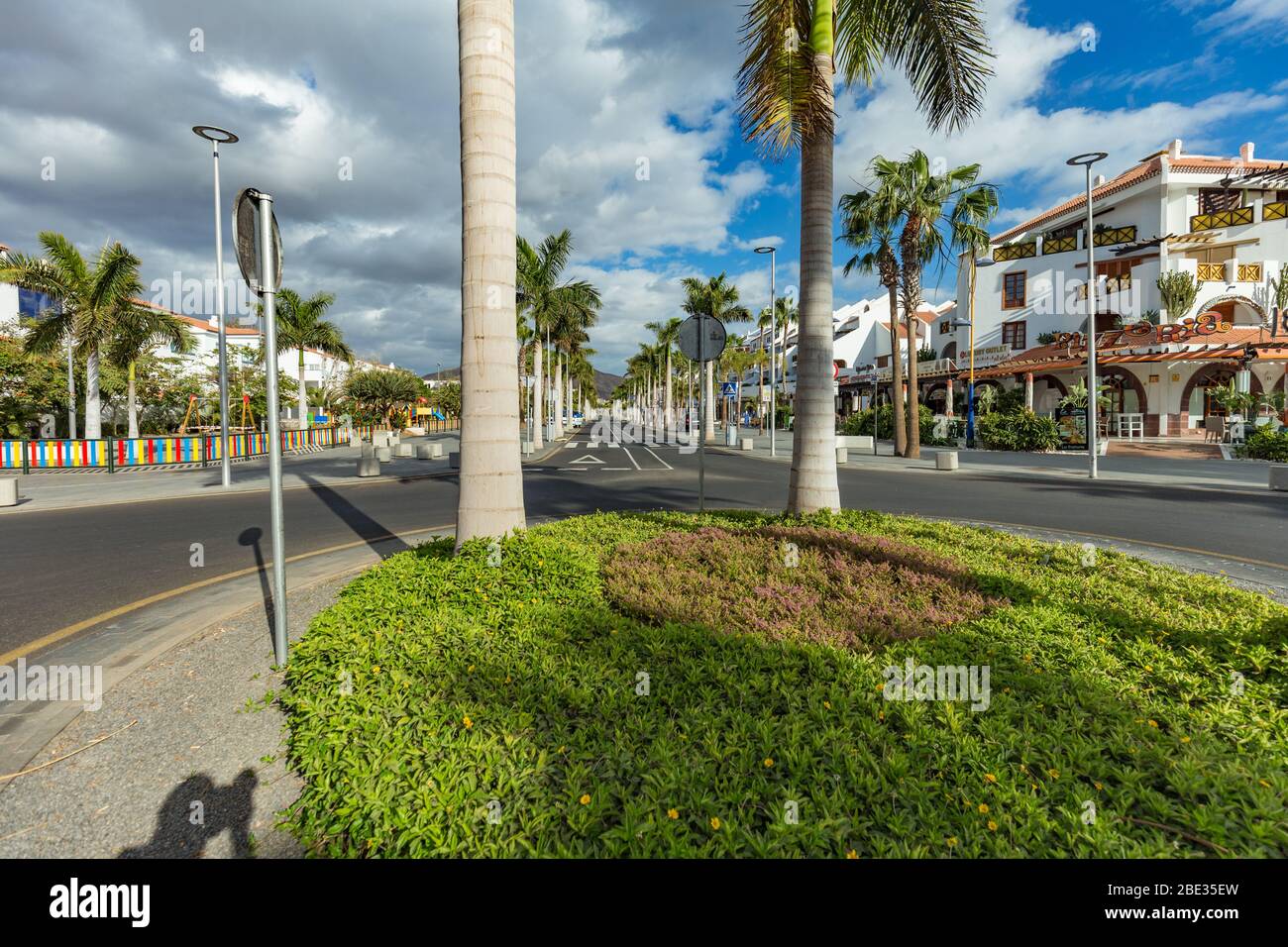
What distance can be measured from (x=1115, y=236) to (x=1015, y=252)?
508cm

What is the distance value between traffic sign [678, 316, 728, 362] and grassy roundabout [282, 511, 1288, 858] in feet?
12.3

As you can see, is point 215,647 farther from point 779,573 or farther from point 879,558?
point 879,558

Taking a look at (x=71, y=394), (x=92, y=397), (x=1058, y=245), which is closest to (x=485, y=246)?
(x=92, y=397)

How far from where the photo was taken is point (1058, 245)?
3566cm

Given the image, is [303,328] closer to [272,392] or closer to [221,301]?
[221,301]

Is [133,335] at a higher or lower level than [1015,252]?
lower

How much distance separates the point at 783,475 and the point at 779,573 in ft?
45.0

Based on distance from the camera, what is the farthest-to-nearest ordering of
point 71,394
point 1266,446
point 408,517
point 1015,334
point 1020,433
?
point 1015,334
point 1020,433
point 71,394
point 1266,446
point 408,517

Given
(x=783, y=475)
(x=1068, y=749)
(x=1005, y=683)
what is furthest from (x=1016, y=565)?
(x=783, y=475)

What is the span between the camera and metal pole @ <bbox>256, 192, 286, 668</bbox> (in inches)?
152

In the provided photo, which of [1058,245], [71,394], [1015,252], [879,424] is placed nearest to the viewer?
[71,394]

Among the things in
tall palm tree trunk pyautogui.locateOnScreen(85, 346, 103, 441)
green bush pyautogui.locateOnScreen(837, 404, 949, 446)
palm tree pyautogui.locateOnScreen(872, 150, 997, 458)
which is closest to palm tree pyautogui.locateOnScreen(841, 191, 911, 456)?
→ palm tree pyautogui.locateOnScreen(872, 150, 997, 458)

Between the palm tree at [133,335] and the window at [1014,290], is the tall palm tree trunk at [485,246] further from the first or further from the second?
the window at [1014,290]

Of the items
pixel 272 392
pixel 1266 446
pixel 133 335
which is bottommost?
pixel 1266 446
